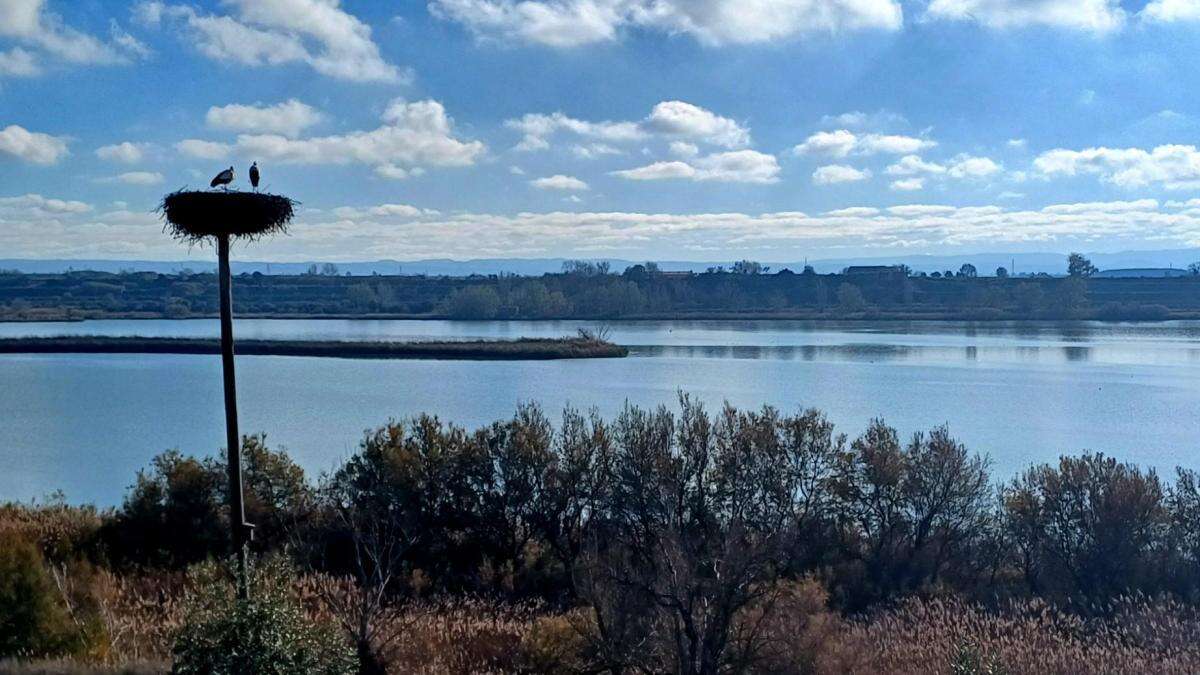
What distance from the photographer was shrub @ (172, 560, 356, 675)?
5961 millimetres

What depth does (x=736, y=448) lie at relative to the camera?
17625mm

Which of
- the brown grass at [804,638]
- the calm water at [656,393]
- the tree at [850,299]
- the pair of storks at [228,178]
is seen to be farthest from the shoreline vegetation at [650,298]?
the pair of storks at [228,178]

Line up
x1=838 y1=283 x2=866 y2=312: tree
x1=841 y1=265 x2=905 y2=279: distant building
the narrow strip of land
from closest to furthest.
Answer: the narrow strip of land < x1=838 y1=283 x2=866 y2=312: tree < x1=841 y1=265 x2=905 y2=279: distant building

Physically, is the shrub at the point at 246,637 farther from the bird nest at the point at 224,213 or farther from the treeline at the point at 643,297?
the treeline at the point at 643,297

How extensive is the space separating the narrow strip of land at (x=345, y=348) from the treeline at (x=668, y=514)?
Answer: 38407 mm

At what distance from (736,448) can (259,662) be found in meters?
12.3

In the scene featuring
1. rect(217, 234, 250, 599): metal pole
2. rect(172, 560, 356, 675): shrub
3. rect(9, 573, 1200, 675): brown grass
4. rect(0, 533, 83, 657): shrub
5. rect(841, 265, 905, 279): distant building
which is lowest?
rect(9, 573, 1200, 675): brown grass

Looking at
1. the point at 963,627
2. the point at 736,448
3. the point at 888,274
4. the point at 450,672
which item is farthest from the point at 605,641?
the point at 888,274

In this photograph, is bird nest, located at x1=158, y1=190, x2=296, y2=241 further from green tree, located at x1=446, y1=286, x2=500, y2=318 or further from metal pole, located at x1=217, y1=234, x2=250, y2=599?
green tree, located at x1=446, y1=286, x2=500, y2=318

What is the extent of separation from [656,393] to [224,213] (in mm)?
28575

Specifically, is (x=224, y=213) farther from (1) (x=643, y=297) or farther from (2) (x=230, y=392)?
(1) (x=643, y=297)

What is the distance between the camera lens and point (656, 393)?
A: 36.2 meters

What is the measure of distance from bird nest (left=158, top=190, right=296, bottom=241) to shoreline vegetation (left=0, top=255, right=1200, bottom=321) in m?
78.0

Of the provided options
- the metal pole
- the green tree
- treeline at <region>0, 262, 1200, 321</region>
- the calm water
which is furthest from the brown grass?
the green tree
